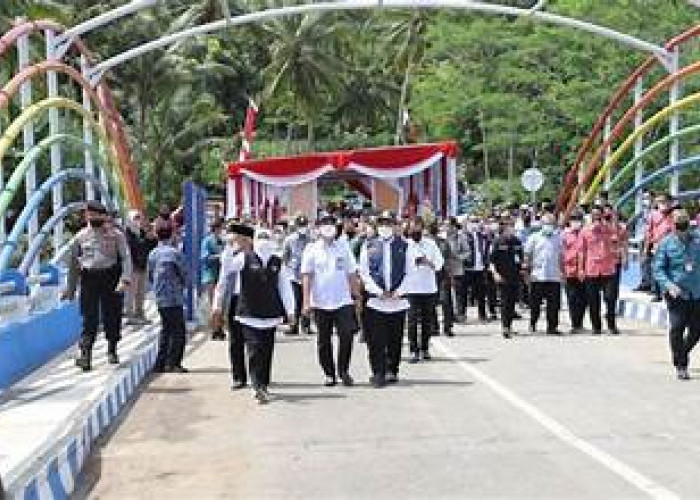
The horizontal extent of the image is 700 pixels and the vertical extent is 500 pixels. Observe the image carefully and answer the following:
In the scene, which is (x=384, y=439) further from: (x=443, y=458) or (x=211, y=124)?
(x=211, y=124)

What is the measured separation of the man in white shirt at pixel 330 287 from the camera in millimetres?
14250

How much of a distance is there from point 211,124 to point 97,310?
136ft

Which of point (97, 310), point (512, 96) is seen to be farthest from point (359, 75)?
point (97, 310)

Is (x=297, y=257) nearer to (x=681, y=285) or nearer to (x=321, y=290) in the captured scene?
(x=321, y=290)

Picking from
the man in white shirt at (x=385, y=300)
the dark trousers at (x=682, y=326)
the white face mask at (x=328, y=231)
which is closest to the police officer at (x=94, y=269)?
the white face mask at (x=328, y=231)

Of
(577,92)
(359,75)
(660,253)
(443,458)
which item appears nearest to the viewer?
(443,458)

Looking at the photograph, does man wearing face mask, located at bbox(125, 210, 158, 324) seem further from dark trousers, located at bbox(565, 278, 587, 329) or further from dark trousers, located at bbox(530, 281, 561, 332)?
dark trousers, located at bbox(565, 278, 587, 329)

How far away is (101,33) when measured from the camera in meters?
48.8

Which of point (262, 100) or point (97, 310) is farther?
point (262, 100)

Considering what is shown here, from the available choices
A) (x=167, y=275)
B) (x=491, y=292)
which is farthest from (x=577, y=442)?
(x=491, y=292)

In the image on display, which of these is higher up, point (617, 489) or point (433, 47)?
point (433, 47)

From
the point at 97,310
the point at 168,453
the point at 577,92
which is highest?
the point at 577,92

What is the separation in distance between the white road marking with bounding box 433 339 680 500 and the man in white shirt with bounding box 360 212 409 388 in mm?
1032

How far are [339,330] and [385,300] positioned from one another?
1.91 feet
